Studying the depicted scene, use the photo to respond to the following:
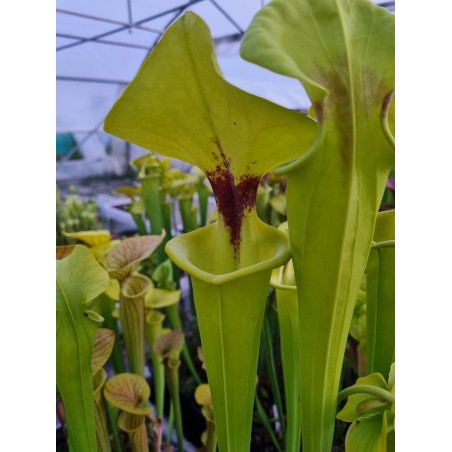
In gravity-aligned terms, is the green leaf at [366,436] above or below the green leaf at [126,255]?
below

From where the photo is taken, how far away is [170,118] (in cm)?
38

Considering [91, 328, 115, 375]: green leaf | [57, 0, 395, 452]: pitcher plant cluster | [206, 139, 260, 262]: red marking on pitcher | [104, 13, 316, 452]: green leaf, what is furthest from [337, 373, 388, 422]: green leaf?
[91, 328, 115, 375]: green leaf

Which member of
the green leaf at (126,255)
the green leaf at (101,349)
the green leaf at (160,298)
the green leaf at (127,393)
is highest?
the green leaf at (126,255)

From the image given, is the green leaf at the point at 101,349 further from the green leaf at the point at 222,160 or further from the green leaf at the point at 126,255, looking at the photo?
the green leaf at the point at 222,160

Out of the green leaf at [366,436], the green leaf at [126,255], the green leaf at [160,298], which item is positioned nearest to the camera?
→ the green leaf at [366,436]

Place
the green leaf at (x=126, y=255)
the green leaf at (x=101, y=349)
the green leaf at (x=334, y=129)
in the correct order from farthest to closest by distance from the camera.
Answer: the green leaf at (x=126, y=255), the green leaf at (x=101, y=349), the green leaf at (x=334, y=129)

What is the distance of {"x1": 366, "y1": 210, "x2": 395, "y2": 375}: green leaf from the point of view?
1.69 ft

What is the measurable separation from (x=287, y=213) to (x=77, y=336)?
0.32 m

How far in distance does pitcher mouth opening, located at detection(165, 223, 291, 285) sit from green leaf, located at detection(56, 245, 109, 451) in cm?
16

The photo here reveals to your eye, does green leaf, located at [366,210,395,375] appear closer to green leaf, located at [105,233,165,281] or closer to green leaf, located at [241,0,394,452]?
green leaf, located at [241,0,394,452]

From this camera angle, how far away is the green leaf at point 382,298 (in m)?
0.52

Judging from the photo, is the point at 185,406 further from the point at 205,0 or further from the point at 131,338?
the point at 205,0

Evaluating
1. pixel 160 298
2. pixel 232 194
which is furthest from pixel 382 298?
pixel 160 298

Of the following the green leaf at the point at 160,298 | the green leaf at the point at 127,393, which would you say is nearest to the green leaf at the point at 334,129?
the green leaf at the point at 127,393
